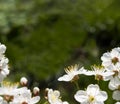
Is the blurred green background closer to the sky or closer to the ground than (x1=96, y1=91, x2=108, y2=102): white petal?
closer to the sky

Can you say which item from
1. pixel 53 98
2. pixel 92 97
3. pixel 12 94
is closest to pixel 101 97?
pixel 92 97

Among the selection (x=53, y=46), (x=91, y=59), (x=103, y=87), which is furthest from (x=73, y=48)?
(x=103, y=87)

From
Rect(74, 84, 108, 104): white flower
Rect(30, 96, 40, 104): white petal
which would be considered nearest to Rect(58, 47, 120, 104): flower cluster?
Rect(74, 84, 108, 104): white flower

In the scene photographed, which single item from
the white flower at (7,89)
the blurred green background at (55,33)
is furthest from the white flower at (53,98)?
the blurred green background at (55,33)

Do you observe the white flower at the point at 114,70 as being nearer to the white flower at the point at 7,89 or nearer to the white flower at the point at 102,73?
the white flower at the point at 102,73

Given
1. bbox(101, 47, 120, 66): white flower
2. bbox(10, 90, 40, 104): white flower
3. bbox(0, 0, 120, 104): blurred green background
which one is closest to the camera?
bbox(10, 90, 40, 104): white flower

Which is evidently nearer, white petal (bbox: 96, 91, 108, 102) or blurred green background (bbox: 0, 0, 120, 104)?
white petal (bbox: 96, 91, 108, 102)

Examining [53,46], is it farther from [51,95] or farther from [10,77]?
[51,95]

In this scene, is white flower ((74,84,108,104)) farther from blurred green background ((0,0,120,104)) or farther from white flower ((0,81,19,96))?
blurred green background ((0,0,120,104))
